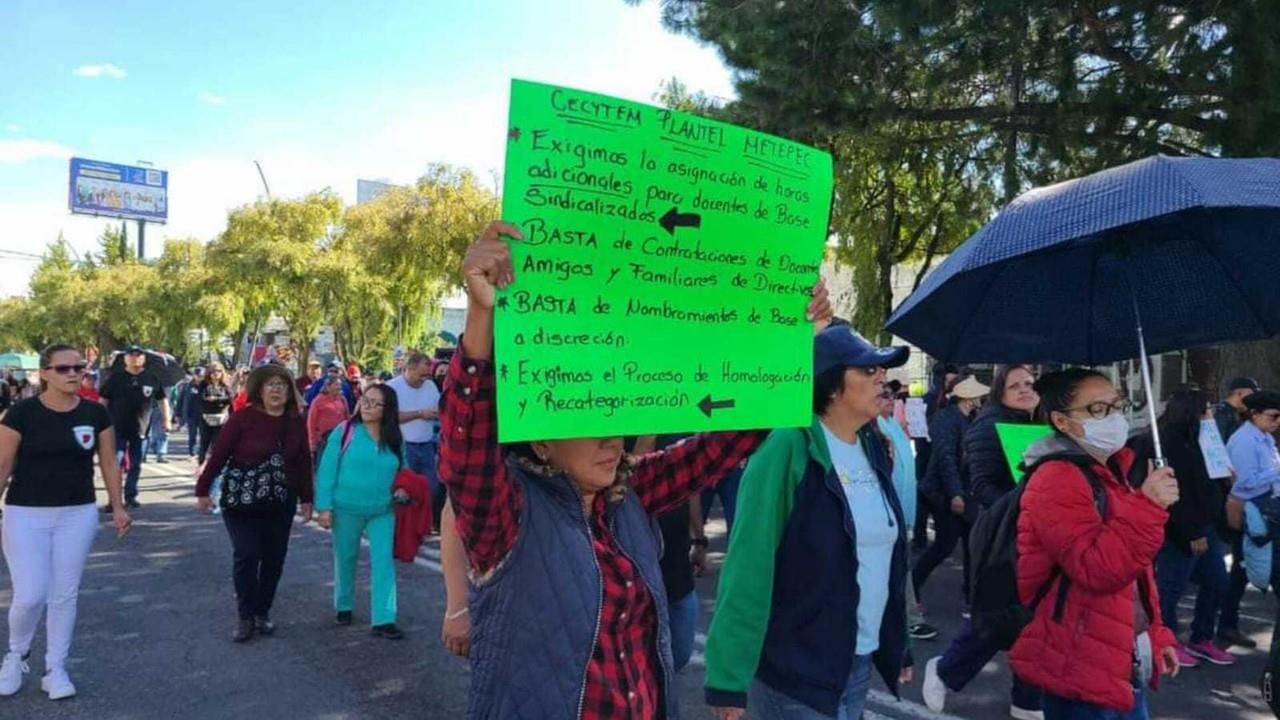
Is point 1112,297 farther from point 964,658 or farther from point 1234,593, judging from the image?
point 1234,593

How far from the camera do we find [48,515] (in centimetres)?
482

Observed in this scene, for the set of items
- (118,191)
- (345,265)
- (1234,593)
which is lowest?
(1234,593)

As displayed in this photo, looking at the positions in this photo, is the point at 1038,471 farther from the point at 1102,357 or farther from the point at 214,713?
the point at 214,713

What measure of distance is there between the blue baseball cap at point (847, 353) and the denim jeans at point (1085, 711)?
1170mm

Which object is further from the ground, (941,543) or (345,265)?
(345,265)

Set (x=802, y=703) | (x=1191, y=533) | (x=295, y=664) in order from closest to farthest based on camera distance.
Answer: (x=802, y=703) → (x=295, y=664) → (x=1191, y=533)

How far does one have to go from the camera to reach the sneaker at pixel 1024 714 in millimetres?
4383

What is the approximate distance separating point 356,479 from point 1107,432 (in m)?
4.62

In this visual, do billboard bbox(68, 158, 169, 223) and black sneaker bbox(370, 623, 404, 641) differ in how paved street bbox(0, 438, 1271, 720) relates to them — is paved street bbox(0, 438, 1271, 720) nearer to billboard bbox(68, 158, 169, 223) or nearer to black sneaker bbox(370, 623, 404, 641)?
black sneaker bbox(370, 623, 404, 641)

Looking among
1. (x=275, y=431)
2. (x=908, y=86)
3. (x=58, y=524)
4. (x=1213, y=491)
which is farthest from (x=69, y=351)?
(x=908, y=86)

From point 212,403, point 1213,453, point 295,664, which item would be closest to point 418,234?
point 212,403

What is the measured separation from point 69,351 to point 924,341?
15.4ft

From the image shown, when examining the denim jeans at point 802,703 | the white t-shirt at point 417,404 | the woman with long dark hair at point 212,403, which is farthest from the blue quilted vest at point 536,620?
the woman with long dark hair at point 212,403

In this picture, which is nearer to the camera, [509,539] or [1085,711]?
[509,539]
